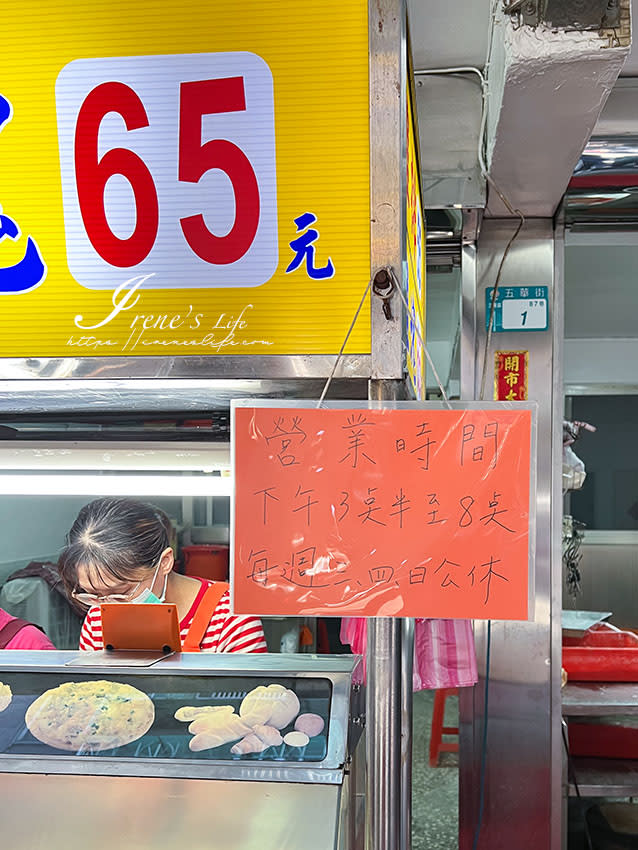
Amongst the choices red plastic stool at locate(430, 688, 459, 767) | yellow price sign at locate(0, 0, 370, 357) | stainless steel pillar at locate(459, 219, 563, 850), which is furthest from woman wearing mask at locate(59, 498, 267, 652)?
red plastic stool at locate(430, 688, 459, 767)

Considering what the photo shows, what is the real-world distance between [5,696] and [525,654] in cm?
207

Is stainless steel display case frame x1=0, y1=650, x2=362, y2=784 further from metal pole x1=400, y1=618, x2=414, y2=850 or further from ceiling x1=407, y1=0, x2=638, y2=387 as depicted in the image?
ceiling x1=407, y1=0, x2=638, y2=387

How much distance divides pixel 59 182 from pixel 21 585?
1.56 meters

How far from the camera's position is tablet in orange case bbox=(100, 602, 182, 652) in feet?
4.58

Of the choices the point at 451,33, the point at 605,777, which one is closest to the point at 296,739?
the point at 451,33

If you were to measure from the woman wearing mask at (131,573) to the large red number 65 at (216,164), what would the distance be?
116cm

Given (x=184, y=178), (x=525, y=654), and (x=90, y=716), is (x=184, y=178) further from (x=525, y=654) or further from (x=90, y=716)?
(x=525, y=654)

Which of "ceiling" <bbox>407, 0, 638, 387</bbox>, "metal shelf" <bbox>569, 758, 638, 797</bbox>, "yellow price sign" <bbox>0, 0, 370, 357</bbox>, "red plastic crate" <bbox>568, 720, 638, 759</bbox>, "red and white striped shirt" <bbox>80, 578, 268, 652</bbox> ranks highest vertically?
"ceiling" <bbox>407, 0, 638, 387</bbox>

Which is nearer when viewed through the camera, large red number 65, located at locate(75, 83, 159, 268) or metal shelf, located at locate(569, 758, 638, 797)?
large red number 65, located at locate(75, 83, 159, 268)

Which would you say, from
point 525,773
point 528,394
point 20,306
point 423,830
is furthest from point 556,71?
point 423,830

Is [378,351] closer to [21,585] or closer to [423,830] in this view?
[21,585]

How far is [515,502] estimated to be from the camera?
1.11 metres

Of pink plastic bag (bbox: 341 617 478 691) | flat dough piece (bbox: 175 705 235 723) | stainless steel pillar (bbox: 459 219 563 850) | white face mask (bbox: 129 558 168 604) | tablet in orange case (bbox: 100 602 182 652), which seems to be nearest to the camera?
flat dough piece (bbox: 175 705 235 723)

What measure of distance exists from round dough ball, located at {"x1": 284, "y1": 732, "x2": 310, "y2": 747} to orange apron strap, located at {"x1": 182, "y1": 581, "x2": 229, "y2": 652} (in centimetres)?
87
